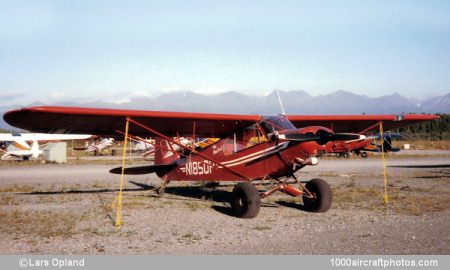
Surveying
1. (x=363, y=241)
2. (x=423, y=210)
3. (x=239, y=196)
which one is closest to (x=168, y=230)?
(x=239, y=196)

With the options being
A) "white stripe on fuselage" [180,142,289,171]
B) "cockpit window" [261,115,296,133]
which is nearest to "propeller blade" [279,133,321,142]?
"white stripe on fuselage" [180,142,289,171]

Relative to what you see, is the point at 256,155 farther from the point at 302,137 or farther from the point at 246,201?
the point at 302,137

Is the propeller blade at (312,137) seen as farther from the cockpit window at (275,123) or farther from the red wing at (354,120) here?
the red wing at (354,120)

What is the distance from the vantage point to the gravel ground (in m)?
6.45

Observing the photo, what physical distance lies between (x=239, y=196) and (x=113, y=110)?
3.49 metres

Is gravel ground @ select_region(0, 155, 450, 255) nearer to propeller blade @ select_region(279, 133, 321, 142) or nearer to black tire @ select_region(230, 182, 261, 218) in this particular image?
black tire @ select_region(230, 182, 261, 218)

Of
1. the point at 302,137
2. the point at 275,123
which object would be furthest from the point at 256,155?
the point at 302,137

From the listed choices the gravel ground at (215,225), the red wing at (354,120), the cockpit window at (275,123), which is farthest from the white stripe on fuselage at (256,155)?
the red wing at (354,120)

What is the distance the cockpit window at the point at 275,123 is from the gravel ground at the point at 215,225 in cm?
201

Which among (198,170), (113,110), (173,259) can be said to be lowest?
(173,259)

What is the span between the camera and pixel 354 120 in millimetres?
13125

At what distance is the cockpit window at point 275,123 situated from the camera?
9.80 meters

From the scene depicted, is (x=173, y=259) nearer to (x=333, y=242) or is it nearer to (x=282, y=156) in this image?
(x=333, y=242)

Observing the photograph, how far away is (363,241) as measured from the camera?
678 centimetres
